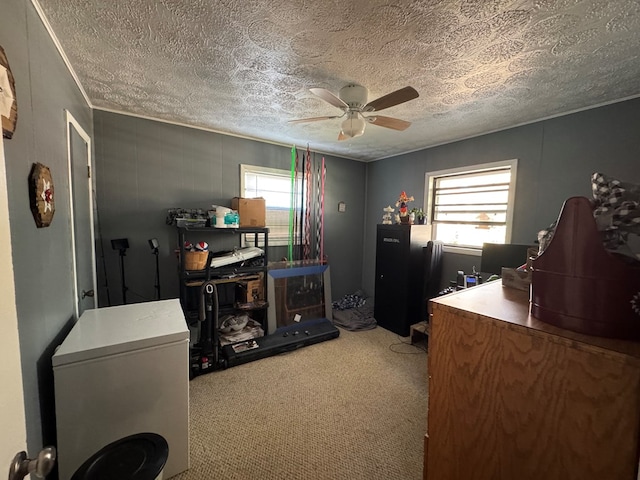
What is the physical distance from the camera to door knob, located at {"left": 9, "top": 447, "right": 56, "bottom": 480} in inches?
20.6

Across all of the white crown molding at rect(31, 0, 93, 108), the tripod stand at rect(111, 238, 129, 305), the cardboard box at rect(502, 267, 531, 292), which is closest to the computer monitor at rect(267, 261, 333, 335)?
the tripod stand at rect(111, 238, 129, 305)

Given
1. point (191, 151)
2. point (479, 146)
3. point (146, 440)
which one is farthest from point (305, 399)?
point (479, 146)

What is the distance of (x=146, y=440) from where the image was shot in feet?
3.81

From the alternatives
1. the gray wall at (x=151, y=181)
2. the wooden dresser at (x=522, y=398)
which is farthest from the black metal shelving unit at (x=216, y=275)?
the wooden dresser at (x=522, y=398)

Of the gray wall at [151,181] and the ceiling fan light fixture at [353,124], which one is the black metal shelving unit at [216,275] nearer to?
the gray wall at [151,181]

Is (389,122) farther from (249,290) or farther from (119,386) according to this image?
(119,386)

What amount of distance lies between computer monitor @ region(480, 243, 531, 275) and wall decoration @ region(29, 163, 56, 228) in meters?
3.45

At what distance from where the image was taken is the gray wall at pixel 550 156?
2.18m

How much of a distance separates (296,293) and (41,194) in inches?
102

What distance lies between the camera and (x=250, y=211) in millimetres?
3123

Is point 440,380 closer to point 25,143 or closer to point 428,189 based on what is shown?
point 25,143

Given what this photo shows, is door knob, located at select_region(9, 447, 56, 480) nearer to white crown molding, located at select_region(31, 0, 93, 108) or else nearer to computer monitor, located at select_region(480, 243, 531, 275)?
white crown molding, located at select_region(31, 0, 93, 108)

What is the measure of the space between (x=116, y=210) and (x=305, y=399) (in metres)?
2.63

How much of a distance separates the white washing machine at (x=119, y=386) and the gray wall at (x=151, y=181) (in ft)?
4.54
